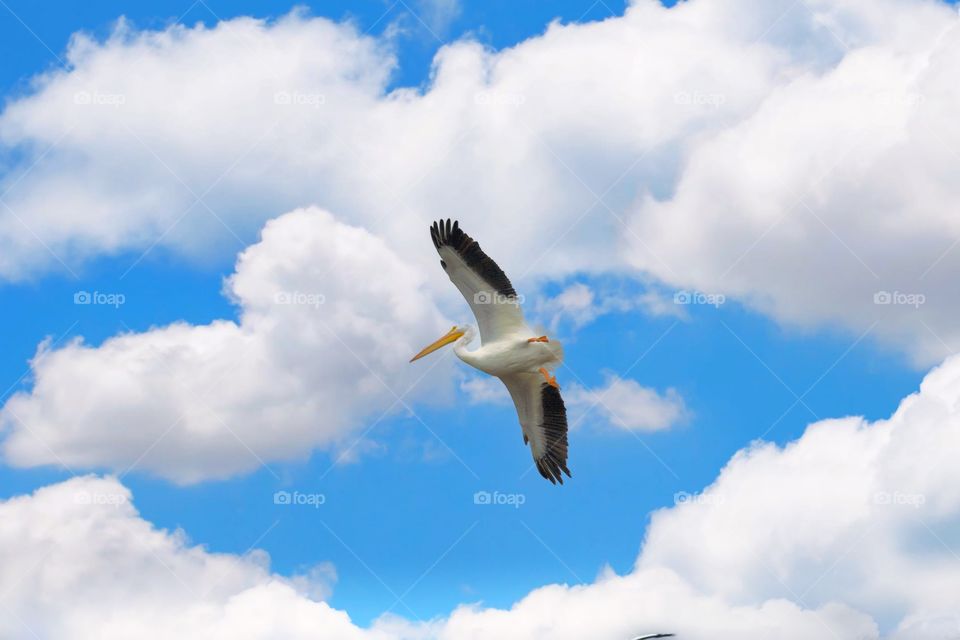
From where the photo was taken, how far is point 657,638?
19.1m

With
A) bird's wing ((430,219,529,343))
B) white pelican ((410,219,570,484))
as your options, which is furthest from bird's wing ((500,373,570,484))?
bird's wing ((430,219,529,343))

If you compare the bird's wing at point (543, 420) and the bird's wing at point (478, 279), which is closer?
the bird's wing at point (478, 279)

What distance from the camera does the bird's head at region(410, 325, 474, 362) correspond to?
22.9 meters

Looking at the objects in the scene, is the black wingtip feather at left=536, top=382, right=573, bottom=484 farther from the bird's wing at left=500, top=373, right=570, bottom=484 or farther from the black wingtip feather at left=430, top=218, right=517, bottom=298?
the black wingtip feather at left=430, top=218, right=517, bottom=298

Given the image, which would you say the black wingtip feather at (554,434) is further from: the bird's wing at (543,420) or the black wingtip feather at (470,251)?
the black wingtip feather at (470,251)

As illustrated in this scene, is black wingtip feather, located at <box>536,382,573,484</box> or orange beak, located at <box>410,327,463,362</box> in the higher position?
orange beak, located at <box>410,327,463,362</box>

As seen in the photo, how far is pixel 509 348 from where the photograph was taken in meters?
21.9

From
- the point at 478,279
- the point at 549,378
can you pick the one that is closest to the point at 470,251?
the point at 478,279

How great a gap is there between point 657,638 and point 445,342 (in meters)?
8.38

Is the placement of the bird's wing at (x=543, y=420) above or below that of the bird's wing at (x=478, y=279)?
below

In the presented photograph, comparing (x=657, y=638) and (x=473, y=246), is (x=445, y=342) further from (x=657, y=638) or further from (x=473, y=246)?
(x=657, y=638)

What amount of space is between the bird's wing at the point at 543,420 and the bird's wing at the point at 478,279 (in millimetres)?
1575

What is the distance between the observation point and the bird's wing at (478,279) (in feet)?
69.4

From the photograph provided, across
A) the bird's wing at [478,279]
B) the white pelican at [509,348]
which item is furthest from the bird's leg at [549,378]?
the bird's wing at [478,279]
